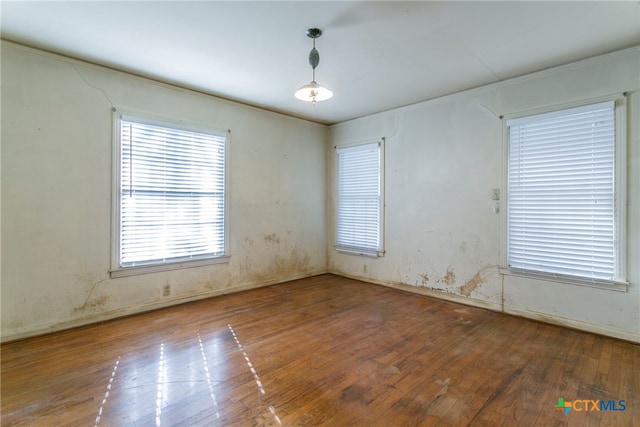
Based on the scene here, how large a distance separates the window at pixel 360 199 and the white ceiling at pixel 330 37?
1.57m

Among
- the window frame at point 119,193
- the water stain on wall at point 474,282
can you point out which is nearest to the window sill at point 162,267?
the window frame at point 119,193

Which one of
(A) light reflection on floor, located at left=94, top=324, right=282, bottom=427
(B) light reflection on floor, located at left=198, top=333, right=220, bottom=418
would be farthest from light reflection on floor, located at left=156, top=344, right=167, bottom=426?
(B) light reflection on floor, located at left=198, top=333, right=220, bottom=418

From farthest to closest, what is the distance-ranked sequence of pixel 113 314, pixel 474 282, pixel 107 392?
pixel 474 282, pixel 113 314, pixel 107 392

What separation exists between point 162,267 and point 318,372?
2.53 meters

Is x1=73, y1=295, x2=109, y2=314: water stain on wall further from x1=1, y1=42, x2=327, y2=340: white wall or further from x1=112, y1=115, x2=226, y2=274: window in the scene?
x1=112, y1=115, x2=226, y2=274: window

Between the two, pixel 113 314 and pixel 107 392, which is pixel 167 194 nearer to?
pixel 113 314

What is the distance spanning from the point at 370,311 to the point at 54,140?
3.93 meters

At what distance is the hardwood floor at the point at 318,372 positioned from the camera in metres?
1.86

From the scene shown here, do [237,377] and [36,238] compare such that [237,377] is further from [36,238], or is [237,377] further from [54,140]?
[54,140]

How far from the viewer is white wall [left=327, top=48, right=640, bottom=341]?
294 centimetres

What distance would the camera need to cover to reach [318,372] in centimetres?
233

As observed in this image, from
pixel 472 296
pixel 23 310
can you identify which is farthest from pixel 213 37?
pixel 472 296

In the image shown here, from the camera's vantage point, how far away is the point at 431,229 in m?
4.38

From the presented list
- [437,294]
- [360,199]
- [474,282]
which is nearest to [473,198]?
[474,282]
